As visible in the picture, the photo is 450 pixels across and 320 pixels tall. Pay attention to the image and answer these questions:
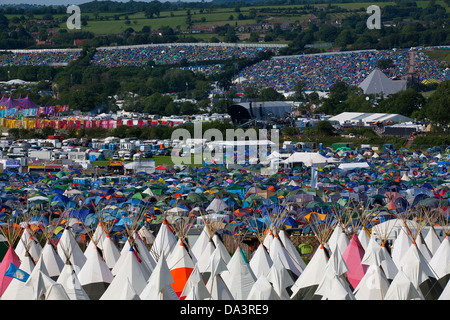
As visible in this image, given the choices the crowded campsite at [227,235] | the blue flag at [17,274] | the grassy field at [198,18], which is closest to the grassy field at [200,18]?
the grassy field at [198,18]

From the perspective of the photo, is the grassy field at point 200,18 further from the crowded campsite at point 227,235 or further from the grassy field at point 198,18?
the crowded campsite at point 227,235

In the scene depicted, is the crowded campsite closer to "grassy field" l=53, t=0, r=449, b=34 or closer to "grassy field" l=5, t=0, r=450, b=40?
"grassy field" l=5, t=0, r=450, b=40

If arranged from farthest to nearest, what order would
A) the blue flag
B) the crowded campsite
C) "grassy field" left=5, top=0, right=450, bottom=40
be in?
"grassy field" left=5, top=0, right=450, bottom=40
the crowded campsite
the blue flag

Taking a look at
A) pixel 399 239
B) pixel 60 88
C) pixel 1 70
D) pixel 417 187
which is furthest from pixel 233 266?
pixel 1 70

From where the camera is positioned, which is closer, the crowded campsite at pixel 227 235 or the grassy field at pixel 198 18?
the crowded campsite at pixel 227 235

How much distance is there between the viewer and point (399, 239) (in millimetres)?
19250

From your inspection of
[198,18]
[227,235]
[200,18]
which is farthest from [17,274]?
[200,18]

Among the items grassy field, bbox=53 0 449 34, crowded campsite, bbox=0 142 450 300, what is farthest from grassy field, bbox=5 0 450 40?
crowded campsite, bbox=0 142 450 300

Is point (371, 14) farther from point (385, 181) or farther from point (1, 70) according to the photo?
point (385, 181)

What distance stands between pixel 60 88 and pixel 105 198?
80.7 m

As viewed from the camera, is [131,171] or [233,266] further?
[131,171]

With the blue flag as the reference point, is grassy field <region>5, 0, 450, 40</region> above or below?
below

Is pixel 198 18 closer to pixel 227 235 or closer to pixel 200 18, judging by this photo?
pixel 200 18
